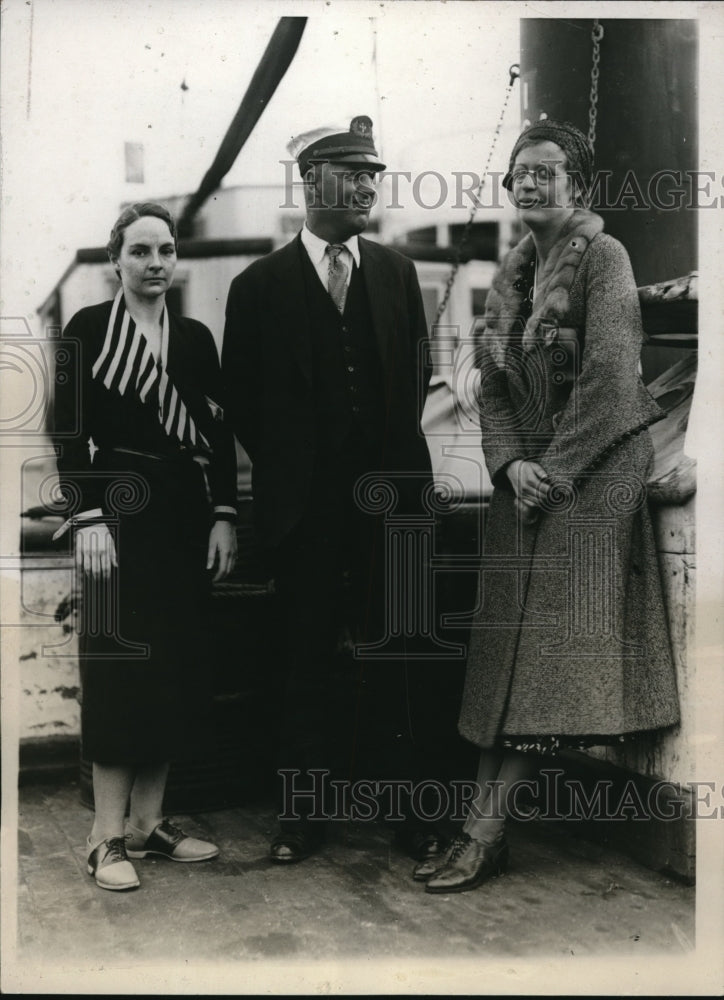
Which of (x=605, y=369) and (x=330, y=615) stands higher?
(x=605, y=369)

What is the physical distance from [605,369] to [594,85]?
0.97 meters

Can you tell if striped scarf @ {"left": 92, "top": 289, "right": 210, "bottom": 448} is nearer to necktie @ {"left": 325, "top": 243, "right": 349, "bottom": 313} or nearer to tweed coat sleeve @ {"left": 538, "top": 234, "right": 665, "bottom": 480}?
necktie @ {"left": 325, "top": 243, "right": 349, "bottom": 313}

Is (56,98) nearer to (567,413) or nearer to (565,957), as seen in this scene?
(567,413)

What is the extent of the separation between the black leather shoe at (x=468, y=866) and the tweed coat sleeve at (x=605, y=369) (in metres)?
1.10

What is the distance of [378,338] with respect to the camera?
348 cm

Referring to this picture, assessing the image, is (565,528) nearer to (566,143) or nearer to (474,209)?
(474,209)

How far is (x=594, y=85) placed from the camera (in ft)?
11.8

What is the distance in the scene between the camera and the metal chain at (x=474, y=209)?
3.40 meters

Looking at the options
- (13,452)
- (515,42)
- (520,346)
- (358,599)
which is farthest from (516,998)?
(515,42)

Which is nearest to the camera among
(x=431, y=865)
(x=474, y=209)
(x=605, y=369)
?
(x=605, y=369)

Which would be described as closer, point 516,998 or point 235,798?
point 516,998

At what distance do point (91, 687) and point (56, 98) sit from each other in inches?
67.9

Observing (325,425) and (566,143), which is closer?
(566,143)

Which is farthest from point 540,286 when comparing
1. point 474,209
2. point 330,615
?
point 330,615
